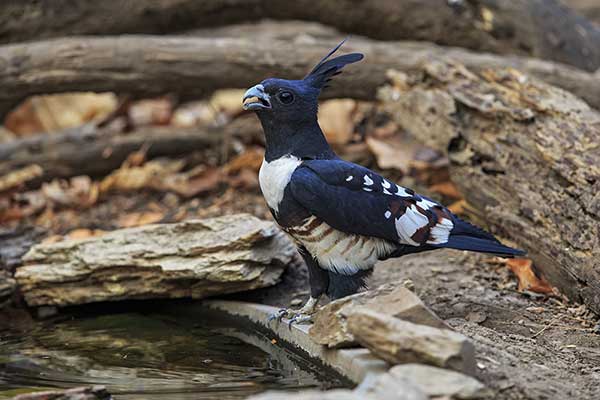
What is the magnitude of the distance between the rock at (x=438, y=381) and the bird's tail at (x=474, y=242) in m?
1.19

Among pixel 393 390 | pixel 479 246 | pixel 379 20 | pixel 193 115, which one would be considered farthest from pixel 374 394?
pixel 193 115

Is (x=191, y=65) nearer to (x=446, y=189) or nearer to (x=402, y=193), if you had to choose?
(x=446, y=189)

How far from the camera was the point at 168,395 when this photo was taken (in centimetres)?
314

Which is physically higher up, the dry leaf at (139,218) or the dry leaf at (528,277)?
the dry leaf at (528,277)

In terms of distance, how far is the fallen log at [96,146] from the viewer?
645 centimetres

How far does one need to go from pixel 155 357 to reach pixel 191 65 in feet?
8.17

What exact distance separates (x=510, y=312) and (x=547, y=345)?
1.33 ft

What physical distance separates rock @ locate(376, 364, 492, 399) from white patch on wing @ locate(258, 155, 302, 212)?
1.17 metres

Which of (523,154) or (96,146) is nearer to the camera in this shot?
(523,154)

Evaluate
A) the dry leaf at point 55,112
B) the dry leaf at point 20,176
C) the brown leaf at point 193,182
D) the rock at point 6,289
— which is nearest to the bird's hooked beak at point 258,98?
the rock at point 6,289

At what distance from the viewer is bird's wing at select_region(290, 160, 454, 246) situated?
3.59m

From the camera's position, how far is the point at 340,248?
369 cm

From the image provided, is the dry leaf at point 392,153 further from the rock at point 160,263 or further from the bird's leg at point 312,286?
the bird's leg at point 312,286

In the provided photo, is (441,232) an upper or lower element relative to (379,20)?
lower
